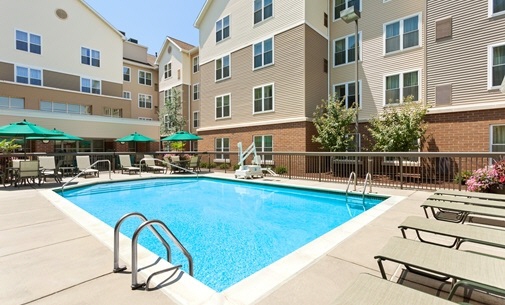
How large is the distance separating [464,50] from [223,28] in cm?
1488

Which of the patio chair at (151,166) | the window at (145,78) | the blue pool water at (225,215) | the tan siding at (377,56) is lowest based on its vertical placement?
the blue pool water at (225,215)

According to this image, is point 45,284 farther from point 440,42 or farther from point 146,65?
point 146,65

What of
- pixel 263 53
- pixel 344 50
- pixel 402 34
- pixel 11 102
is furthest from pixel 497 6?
pixel 11 102

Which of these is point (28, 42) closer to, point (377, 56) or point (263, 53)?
point (263, 53)

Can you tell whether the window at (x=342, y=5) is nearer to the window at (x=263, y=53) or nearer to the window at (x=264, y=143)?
the window at (x=263, y=53)

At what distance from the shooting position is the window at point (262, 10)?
55.4ft

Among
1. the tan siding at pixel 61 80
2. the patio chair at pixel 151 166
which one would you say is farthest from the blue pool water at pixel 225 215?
the tan siding at pixel 61 80

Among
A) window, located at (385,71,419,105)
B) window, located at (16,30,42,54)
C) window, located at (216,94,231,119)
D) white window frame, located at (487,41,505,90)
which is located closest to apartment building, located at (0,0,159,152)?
window, located at (16,30,42,54)

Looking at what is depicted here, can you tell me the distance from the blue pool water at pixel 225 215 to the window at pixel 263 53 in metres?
8.80

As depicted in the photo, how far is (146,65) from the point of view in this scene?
102 ft

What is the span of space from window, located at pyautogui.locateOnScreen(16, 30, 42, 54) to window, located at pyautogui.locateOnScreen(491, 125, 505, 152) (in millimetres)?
30648

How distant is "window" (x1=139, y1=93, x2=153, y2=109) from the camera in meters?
31.0

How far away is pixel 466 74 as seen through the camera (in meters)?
12.1

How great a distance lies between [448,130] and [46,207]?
15609 mm
